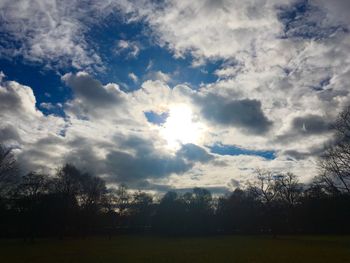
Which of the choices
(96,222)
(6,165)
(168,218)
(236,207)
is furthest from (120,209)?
(6,165)

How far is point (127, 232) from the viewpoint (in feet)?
348

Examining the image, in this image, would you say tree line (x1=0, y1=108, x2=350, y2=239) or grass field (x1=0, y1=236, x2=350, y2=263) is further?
tree line (x1=0, y1=108, x2=350, y2=239)

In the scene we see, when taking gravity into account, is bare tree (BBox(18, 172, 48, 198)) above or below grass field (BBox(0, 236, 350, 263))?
above

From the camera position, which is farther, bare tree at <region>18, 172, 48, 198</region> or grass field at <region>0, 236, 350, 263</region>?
bare tree at <region>18, 172, 48, 198</region>

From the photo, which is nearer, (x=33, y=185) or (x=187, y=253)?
(x=187, y=253)

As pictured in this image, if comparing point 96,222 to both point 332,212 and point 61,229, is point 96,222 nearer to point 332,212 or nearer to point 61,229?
point 61,229

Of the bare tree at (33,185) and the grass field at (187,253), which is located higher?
the bare tree at (33,185)

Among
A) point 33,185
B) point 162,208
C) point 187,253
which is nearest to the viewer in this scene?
Answer: point 187,253

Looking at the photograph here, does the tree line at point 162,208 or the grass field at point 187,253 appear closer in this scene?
the grass field at point 187,253

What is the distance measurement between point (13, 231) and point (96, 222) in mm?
21480

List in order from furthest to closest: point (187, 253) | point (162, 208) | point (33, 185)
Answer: point (162, 208), point (33, 185), point (187, 253)

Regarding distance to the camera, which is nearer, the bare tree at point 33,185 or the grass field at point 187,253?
the grass field at point 187,253

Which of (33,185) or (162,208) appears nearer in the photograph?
(33,185)

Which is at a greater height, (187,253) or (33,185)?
(33,185)
